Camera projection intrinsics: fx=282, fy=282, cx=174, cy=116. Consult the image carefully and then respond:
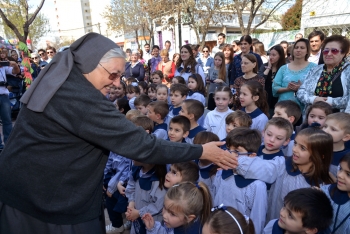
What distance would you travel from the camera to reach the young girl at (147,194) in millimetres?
2473

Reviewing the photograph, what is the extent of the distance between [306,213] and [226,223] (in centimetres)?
47

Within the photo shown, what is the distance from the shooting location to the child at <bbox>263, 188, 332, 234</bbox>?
1.64 meters

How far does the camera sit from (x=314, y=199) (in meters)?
1.67

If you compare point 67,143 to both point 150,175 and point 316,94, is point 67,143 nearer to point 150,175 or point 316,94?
point 150,175

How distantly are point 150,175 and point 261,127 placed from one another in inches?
60.1

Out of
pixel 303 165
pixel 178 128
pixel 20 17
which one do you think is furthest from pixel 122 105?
pixel 20 17

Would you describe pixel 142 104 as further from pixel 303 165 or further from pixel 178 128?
pixel 303 165

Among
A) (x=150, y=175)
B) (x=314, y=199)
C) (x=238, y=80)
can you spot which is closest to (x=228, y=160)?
(x=314, y=199)

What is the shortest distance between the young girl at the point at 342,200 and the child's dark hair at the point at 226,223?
595 millimetres

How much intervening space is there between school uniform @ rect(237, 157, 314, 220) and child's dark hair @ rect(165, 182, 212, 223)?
1.03 ft

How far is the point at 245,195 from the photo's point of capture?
210 centimetres

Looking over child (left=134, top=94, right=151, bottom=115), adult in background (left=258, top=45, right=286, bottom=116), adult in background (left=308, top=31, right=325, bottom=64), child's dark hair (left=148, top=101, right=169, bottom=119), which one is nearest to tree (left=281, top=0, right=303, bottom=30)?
adult in background (left=308, top=31, right=325, bottom=64)

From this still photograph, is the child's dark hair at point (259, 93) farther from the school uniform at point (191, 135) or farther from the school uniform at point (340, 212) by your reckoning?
the school uniform at point (340, 212)

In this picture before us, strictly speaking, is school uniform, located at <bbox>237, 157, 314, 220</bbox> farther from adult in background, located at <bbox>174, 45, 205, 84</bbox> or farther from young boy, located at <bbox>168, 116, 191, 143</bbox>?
adult in background, located at <bbox>174, 45, 205, 84</bbox>
